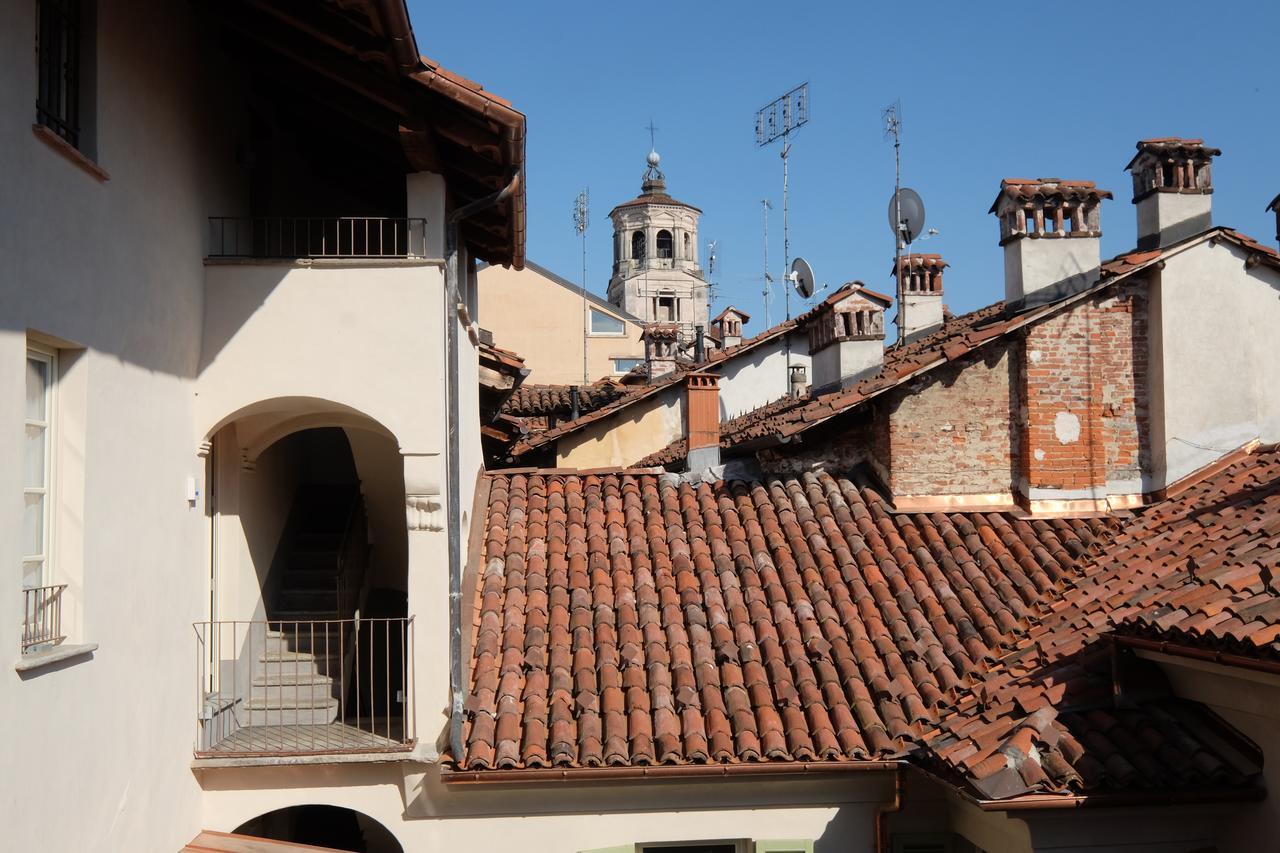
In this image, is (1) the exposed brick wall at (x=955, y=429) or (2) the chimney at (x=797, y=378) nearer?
(1) the exposed brick wall at (x=955, y=429)

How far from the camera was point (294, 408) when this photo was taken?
9648 mm

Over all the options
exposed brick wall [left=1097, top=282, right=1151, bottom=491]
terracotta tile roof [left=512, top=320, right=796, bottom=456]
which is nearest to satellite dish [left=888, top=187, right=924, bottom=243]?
terracotta tile roof [left=512, top=320, right=796, bottom=456]

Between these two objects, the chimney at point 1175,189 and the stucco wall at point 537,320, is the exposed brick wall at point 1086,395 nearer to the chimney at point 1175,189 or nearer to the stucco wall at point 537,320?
the chimney at point 1175,189

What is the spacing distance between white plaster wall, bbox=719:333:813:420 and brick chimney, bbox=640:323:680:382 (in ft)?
20.3

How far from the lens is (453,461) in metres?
9.27

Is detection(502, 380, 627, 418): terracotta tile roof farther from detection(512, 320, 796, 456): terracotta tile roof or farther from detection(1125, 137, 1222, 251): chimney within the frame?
detection(1125, 137, 1222, 251): chimney

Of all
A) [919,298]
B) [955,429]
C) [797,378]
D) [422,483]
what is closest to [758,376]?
[797,378]

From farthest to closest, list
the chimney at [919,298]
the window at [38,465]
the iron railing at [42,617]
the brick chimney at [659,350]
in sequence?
the brick chimney at [659,350] → the chimney at [919,298] → the window at [38,465] → the iron railing at [42,617]

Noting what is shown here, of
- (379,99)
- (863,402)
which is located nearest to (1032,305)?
(863,402)

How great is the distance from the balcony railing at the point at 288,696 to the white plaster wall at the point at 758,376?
40.3 ft

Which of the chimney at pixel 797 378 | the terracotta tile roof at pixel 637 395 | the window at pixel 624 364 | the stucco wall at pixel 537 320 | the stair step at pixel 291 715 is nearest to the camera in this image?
the stair step at pixel 291 715

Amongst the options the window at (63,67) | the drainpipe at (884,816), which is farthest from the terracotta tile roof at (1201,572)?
the window at (63,67)

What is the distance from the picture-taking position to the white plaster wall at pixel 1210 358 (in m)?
11.9

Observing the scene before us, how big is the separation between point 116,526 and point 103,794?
1478 millimetres
